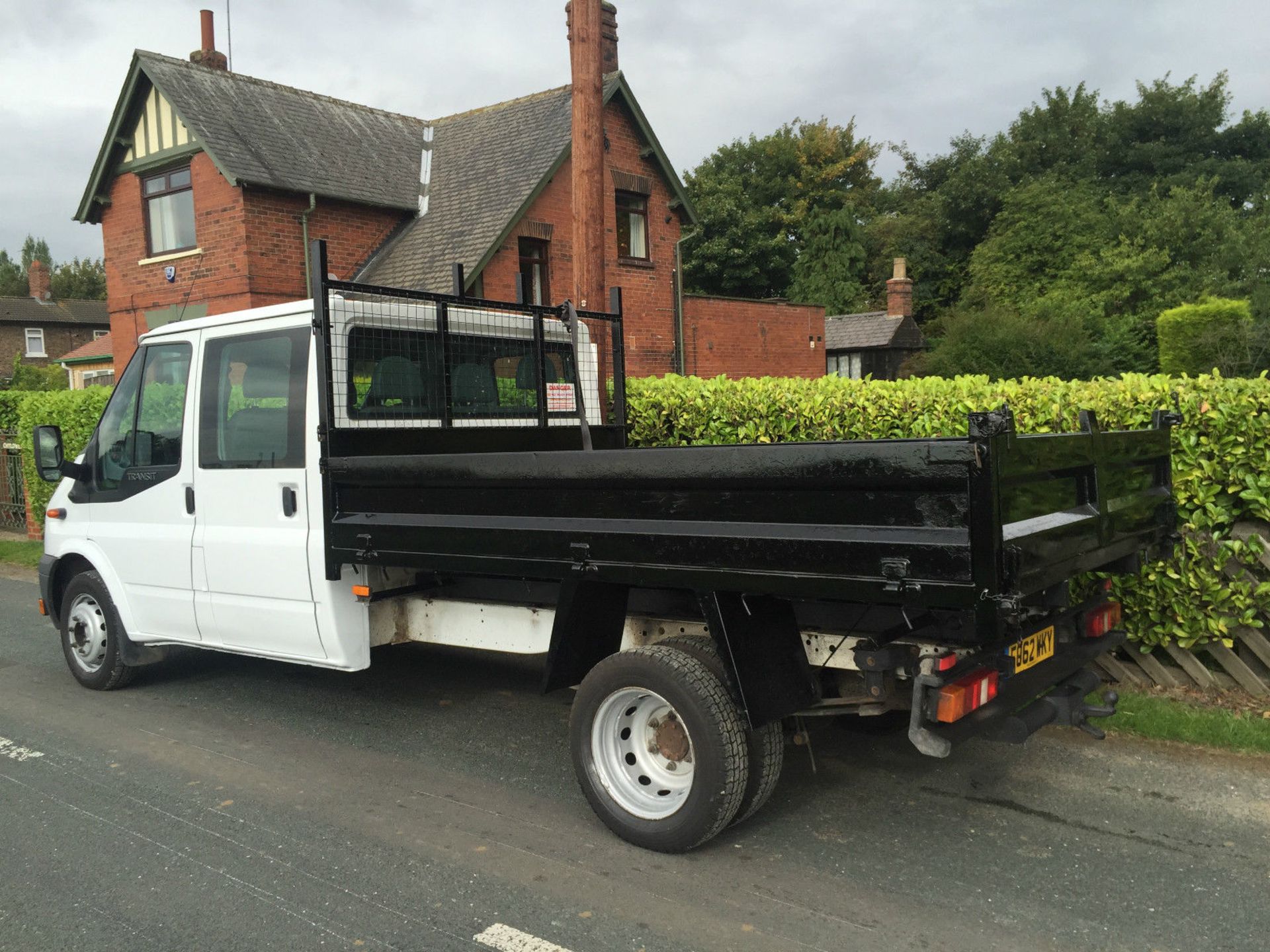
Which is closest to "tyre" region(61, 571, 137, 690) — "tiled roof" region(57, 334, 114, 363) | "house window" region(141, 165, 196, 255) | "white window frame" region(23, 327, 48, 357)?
"house window" region(141, 165, 196, 255)

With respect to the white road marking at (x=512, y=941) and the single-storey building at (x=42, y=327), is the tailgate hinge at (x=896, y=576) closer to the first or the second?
the white road marking at (x=512, y=941)

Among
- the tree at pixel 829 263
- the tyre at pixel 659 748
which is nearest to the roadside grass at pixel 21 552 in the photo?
the tyre at pixel 659 748

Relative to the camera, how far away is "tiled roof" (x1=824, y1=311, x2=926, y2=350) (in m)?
41.8

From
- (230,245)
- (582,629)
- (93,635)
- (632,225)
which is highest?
(632,225)

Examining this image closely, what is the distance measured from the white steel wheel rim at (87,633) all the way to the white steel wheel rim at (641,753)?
12.8 ft

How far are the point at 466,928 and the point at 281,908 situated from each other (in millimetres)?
711

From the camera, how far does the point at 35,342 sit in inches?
2398

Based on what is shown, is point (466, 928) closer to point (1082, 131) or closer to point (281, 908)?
point (281, 908)

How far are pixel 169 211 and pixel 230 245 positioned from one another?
8.30 feet

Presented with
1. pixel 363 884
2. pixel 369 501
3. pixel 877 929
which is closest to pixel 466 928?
pixel 363 884

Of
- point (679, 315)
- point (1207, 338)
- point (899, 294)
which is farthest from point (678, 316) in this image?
point (899, 294)

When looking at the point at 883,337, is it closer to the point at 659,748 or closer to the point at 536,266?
the point at 536,266

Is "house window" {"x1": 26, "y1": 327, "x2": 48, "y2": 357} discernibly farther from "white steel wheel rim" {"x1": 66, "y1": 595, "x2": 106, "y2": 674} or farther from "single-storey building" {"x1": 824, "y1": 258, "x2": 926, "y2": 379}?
"white steel wheel rim" {"x1": 66, "y1": 595, "x2": 106, "y2": 674}

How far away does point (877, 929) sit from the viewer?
335cm
